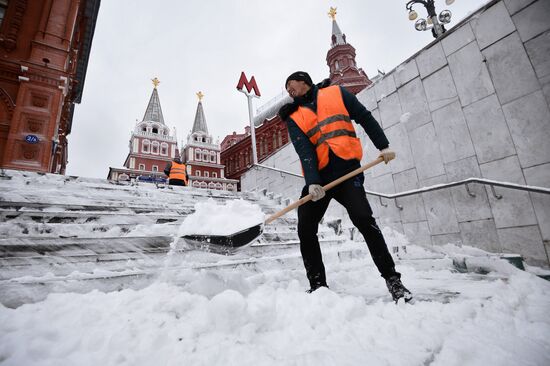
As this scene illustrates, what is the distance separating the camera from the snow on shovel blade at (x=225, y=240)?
251 cm

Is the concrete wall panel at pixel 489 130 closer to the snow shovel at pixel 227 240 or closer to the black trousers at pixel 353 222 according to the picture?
the black trousers at pixel 353 222

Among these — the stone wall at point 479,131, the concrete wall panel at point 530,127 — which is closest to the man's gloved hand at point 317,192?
the stone wall at point 479,131

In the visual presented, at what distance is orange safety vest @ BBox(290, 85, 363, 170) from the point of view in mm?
2180

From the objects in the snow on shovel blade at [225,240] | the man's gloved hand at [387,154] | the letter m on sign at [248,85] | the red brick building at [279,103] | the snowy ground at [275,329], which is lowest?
the snowy ground at [275,329]

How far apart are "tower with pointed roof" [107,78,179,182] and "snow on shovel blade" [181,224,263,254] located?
114 feet

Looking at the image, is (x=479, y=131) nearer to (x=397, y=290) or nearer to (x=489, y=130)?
(x=489, y=130)

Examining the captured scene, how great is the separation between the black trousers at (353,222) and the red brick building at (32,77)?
10379 millimetres

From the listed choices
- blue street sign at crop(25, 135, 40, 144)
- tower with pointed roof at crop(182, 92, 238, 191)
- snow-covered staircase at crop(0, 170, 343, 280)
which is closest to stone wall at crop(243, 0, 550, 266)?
snow-covered staircase at crop(0, 170, 343, 280)

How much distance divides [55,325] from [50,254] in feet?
3.89

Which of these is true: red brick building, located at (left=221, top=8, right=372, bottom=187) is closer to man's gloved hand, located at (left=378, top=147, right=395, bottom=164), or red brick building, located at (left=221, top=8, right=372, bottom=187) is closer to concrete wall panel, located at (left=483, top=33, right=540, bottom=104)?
concrete wall panel, located at (left=483, top=33, right=540, bottom=104)

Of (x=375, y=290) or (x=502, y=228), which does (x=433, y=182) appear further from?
(x=375, y=290)

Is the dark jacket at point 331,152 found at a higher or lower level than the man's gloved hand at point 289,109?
lower

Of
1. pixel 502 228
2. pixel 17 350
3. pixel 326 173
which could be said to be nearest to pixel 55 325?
pixel 17 350

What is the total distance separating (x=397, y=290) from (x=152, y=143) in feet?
137
